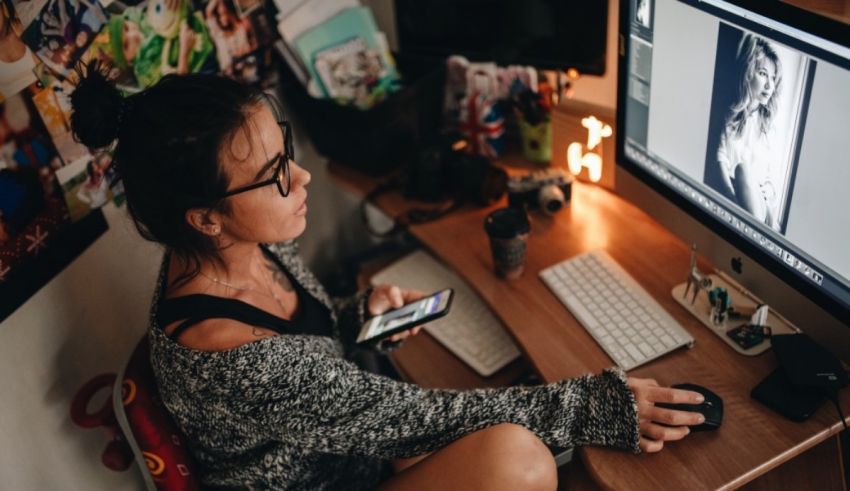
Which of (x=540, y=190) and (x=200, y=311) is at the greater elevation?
(x=200, y=311)

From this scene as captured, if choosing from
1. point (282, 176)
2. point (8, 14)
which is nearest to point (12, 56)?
point (8, 14)

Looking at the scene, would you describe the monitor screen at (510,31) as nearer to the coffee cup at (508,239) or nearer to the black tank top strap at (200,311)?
the coffee cup at (508,239)

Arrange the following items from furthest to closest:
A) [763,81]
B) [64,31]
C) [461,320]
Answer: [461,320]
[64,31]
[763,81]

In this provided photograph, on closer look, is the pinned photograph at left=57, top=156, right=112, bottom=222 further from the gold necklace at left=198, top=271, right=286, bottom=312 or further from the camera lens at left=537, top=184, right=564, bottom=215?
the camera lens at left=537, top=184, right=564, bottom=215

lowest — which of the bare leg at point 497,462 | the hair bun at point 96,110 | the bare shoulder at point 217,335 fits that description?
the bare leg at point 497,462

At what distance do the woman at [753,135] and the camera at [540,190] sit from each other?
1.42 feet

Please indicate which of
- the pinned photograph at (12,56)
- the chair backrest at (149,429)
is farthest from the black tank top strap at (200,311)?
the pinned photograph at (12,56)

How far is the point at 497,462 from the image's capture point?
103 cm

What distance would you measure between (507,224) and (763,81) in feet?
1.67

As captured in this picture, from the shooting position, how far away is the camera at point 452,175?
159 centimetres

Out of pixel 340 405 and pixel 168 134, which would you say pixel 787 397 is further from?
pixel 168 134

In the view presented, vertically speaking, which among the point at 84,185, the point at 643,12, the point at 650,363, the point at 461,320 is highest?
the point at 643,12

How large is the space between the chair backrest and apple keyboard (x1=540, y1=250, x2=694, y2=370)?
28.2 inches

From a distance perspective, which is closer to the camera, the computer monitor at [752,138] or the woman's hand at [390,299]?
the computer monitor at [752,138]
